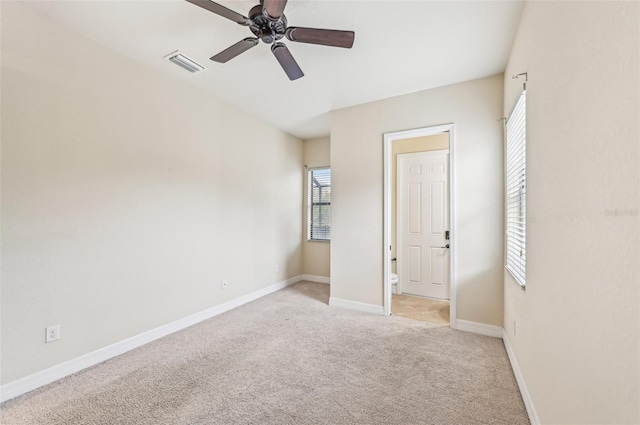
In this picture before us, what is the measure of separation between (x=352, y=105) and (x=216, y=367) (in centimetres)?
341

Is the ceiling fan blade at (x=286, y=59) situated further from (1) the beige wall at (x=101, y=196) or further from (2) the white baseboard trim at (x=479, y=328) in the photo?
(2) the white baseboard trim at (x=479, y=328)

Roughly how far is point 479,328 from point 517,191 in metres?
1.59

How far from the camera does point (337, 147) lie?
12.5ft

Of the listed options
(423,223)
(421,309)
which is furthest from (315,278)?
(423,223)

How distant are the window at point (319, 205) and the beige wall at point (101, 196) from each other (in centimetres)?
188

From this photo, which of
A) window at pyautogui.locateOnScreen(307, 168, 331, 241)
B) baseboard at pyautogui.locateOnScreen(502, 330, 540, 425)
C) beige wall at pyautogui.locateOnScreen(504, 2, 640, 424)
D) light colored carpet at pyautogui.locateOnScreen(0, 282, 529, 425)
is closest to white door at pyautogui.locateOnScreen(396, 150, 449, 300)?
light colored carpet at pyautogui.locateOnScreen(0, 282, 529, 425)

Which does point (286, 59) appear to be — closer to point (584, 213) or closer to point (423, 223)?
point (584, 213)

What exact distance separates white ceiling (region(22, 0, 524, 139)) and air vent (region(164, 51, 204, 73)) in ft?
0.20

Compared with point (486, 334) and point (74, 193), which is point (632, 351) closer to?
point (486, 334)

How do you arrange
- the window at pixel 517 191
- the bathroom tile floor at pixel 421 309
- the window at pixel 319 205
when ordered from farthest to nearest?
the window at pixel 319 205 < the bathroom tile floor at pixel 421 309 < the window at pixel 517 191

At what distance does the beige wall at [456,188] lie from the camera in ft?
9.30

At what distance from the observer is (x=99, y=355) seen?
2.31 metres

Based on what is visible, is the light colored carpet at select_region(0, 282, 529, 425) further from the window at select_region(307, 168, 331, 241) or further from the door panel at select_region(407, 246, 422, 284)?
the window at select_region(307, 168, 331, 241)

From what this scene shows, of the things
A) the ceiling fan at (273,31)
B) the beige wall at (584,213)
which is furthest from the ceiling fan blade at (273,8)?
the beige wall at (584,213)
